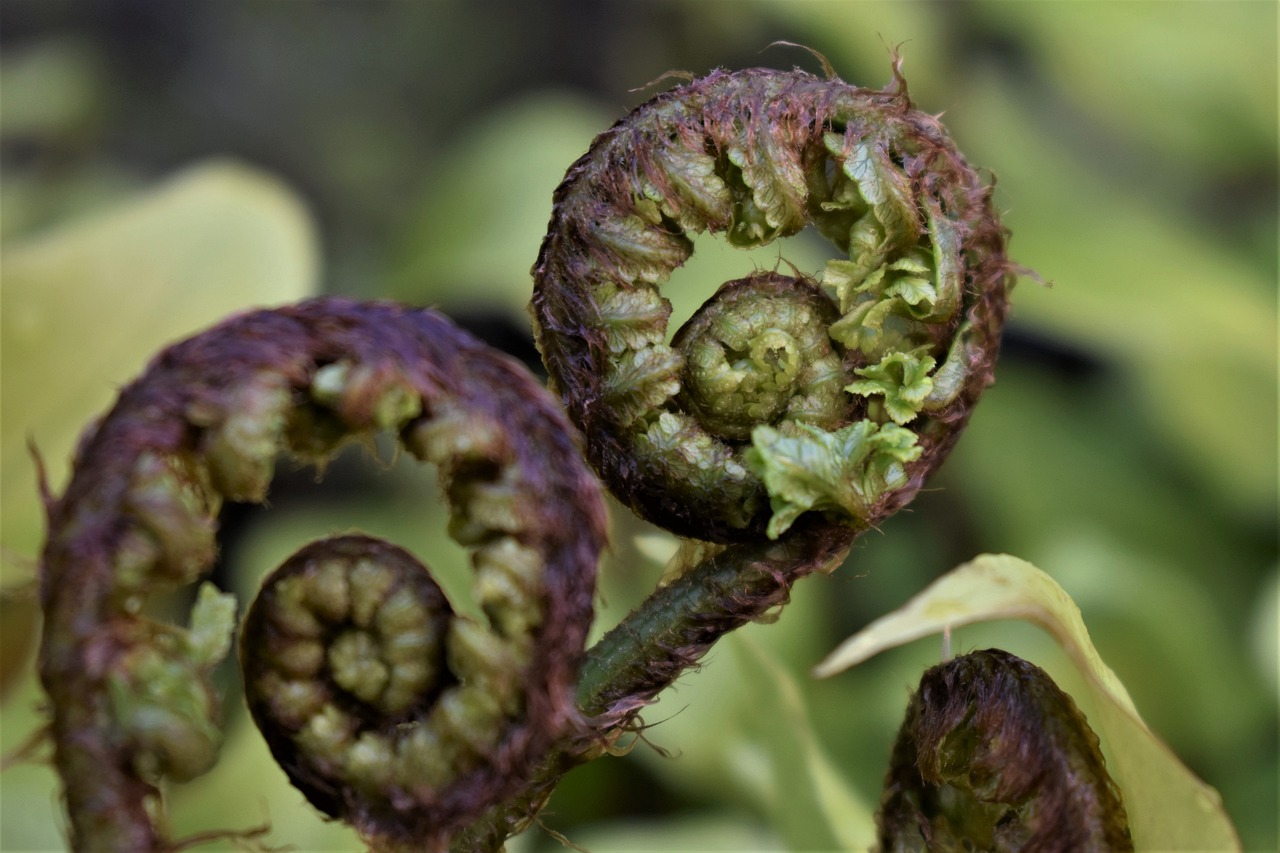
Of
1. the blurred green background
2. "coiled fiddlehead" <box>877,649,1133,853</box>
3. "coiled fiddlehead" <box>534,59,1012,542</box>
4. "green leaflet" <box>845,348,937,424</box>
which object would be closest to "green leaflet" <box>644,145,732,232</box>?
"coiled fiddlehead" <box>534,59,1012,542</box>

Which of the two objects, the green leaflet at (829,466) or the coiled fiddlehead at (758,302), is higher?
the coiled fiddlehead at (758,302)

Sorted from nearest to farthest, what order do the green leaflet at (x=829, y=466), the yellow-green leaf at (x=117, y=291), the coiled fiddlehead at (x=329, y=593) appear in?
the coiled fiddlehead at (x=329, y=593), the green leaflet at (x=829, y=466), the yellow-green leaf at (x=117, y=291)

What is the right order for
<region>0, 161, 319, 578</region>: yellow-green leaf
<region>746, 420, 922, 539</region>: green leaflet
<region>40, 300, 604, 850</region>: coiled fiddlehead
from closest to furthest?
<region>40, 300, 604, 850</region>: coiled fiddlehead → <region>746, 420, 922, 539</region>: green leaflet → <region>0, 161, 319, 578</region>: yellow-green leaf

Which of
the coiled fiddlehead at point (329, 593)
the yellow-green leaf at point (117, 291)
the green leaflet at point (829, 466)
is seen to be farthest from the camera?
the yellow-green leaf at point (117, 291)

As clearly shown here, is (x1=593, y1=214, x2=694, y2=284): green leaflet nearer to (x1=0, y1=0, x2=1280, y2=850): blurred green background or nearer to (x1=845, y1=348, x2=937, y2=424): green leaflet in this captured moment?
(x1=845, y1=348, x2=937, y2=424): green leaflet

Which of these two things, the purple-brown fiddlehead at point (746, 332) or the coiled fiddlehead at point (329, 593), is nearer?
the coiled fiddlehead at point (329, 593)

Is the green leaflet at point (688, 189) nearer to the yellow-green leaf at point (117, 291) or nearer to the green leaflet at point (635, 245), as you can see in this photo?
the green leaflet at point (635, 245)

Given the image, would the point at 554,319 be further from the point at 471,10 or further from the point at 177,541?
the point at 471,10

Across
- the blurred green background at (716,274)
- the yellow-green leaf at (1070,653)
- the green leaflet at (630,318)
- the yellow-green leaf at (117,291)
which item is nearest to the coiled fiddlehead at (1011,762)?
the yellow-green leaf at (1070,653)

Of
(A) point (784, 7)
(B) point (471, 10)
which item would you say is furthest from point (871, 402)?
(B) point (471, 10)
